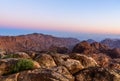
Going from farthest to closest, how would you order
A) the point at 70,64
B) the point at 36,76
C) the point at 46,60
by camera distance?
the point at 46,60, the point at 70,64, the point at 36,76

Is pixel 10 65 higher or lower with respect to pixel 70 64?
higher

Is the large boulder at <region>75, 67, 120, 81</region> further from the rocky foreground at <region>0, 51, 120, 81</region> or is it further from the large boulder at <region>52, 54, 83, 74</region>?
the large boulder at <region>52, 54, 83, 74</region>

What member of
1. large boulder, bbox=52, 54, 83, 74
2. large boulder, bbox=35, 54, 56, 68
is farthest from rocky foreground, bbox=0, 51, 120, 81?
large boulder, bbox=35, 54, 56, 68

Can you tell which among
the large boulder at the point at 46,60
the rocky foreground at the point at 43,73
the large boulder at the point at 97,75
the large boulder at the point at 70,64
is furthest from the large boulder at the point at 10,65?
the large boulder at the point at 46,60

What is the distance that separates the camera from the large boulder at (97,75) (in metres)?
18.6

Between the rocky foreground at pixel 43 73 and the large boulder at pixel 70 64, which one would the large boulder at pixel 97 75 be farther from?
the large boulder at pixel 70 64

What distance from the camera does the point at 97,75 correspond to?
18.8 meters

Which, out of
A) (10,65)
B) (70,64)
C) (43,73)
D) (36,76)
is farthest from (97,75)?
(70,64)

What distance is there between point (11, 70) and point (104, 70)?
6.81 m

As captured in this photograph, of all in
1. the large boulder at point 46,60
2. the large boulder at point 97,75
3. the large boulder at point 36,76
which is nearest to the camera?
the large boulder at point 36,76

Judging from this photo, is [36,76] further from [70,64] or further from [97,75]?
[70,64]

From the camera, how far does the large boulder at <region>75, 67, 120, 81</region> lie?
18.6 meters

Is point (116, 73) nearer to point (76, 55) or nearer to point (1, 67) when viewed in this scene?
point (1, 67)

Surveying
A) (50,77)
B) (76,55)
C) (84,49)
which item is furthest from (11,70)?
(84,49)
